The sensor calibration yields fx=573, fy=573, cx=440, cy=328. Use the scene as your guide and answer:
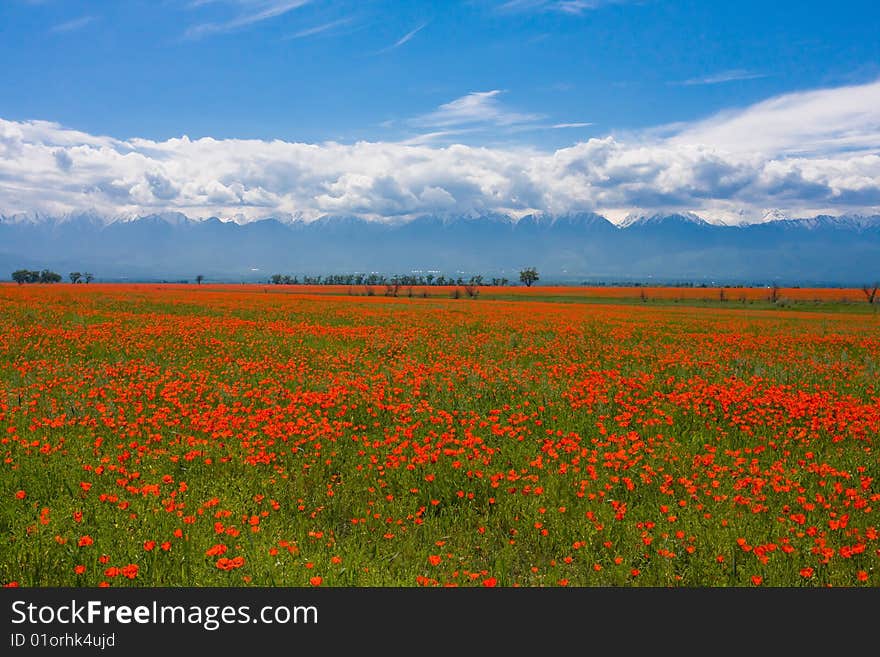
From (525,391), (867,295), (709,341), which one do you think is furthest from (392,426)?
(867,295)

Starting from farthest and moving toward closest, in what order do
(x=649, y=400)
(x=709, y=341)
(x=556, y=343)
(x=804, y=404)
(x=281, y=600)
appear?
(x=709, y=341) → (x=556, y=343) → (x=649, y=400) → (x=804, y=404) → (x=281, y=600)

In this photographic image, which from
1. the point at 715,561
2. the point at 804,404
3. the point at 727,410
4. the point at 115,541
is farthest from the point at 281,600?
the point at 804,404

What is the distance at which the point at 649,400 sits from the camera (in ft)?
34.9

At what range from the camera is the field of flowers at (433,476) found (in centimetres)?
500

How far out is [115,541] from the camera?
5230mm

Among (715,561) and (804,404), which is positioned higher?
(804,404)

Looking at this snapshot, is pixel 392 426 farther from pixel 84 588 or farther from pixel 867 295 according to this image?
pixel 867 295

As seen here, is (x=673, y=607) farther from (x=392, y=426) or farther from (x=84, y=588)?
(x=392, y=426)

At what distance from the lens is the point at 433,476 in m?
6.75

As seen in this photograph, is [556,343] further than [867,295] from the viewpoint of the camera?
No

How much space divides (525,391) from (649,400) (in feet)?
7.53

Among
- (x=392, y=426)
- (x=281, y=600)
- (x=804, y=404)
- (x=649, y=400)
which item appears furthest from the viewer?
(x=649, y=400)

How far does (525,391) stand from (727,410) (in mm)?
3557

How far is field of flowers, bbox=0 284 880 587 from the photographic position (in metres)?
5.00
